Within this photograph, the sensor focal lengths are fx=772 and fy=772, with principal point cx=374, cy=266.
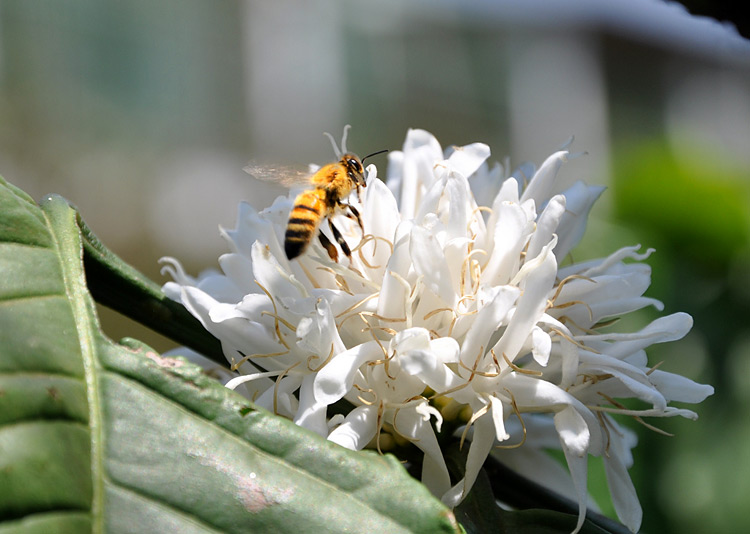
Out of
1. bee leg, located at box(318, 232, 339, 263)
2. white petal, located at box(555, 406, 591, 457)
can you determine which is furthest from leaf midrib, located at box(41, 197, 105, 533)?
white petal, located at box(555, 406, 591, 457)

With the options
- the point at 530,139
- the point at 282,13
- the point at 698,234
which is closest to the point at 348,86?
the point at 282,13

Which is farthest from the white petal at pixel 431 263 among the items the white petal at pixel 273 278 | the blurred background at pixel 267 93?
the blurred background at pixel 267 93

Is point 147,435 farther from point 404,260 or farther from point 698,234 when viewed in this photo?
point 698,234

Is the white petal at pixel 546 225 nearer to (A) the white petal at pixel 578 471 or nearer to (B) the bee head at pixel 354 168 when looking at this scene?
(A) the white petal at pixel 578 471

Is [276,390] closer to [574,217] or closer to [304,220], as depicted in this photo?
[304,220]

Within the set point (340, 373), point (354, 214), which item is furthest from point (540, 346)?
point (354, 214)

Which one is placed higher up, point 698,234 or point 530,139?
point 698,234
